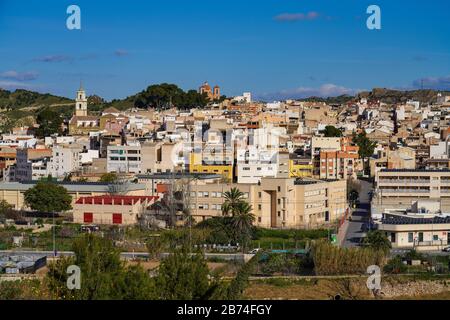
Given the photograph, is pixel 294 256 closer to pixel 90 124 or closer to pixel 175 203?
pixel 175 203

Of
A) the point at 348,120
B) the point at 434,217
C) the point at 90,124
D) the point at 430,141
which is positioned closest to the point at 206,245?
the point at 434,217

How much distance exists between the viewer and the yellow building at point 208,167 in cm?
2333

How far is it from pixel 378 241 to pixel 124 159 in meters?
10.7

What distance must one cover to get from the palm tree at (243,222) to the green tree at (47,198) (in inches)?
173

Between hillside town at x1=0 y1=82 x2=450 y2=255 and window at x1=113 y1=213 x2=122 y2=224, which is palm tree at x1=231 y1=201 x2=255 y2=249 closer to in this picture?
hillside town at x1=0 y1=82 x2=450 y2=255

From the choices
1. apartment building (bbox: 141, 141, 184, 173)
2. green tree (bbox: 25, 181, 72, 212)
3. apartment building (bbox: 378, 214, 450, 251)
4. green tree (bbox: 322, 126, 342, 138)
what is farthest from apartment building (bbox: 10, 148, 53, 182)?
apartment building (bbox: 378, 214, 450, 251)

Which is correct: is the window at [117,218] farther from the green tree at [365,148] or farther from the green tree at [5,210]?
the green tree at [365,148]

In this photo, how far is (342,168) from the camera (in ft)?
83.5

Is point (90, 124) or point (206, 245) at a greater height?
point (90, 124)

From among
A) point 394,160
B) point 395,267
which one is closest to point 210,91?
point 394,160

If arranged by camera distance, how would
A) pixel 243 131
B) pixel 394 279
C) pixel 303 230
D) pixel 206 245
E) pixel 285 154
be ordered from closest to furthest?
pixel 394 279 < pixel 206 245 < pixel 303 230 < pixel 285 154 < pixel 243 131

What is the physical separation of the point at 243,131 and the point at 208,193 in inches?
314

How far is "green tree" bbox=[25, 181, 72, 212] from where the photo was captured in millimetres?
20656

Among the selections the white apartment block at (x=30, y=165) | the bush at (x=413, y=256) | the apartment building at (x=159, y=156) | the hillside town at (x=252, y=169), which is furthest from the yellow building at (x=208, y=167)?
the bush at (x=413, y=256)
